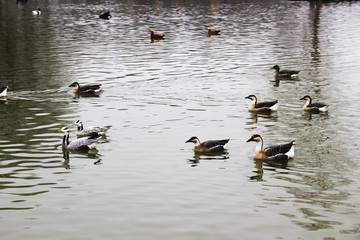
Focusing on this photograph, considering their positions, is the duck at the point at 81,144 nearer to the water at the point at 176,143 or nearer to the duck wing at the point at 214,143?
the water at the point at 176,143

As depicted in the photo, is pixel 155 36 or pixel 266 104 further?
pixel 155 36

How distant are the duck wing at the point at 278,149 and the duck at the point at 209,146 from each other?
174 cm

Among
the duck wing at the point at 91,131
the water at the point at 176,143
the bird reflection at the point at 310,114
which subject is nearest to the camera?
the water at the point at 176,143

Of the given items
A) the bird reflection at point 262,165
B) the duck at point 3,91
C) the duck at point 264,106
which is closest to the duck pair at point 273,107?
the duck at point 264,106

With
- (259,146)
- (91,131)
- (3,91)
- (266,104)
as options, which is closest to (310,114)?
(266,104)

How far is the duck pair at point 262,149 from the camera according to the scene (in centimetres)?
1956

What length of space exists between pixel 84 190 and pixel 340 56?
31.9 meters

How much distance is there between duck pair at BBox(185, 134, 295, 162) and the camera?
1956 centimetres

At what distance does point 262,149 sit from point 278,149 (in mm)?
1178

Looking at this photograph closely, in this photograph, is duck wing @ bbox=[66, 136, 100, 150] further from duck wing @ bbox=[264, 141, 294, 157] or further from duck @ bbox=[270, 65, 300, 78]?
duck @ bbox=[270, 65, 300, 78]

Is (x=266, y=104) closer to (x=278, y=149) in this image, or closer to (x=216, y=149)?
(x=216, y=149)

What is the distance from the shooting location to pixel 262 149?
20.7 meters

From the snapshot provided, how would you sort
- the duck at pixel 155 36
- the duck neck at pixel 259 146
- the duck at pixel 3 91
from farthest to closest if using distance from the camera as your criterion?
1. the duck at pixel 155 36
2. the duck at pixel 3 91
3. the duck neck at pixel 259 146

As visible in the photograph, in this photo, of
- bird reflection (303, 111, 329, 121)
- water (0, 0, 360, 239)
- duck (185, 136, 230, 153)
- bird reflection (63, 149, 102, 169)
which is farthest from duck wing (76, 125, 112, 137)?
bird reflection (303, 111, 329, 121)
